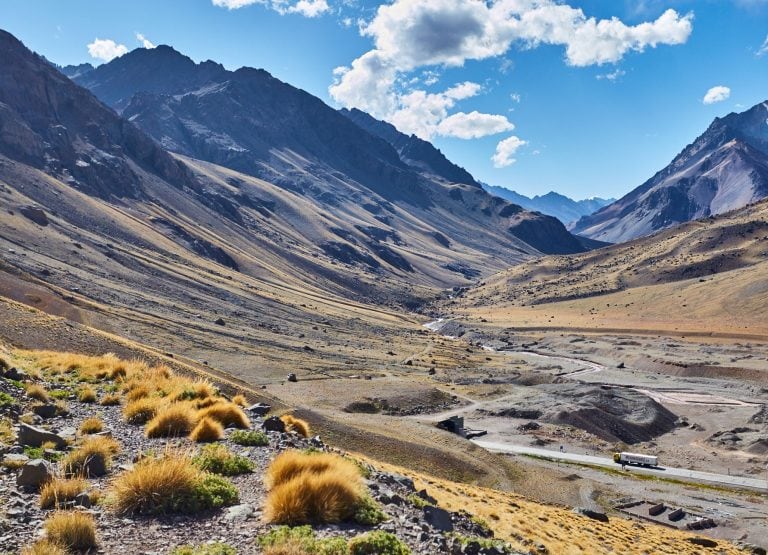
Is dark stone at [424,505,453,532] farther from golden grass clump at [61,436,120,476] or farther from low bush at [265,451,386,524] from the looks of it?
golden grass clump at [61,436,120,476]

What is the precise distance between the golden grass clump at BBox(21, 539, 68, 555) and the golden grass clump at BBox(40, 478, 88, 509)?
1.68m

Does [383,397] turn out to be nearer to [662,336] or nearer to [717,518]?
[717,518]

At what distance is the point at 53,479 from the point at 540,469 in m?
54.0

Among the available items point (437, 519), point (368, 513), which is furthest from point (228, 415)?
point (368, 513)

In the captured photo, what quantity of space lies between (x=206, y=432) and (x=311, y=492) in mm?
6993

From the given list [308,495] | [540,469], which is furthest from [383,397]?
Answer: [308,495]

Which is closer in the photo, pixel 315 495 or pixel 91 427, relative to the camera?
pixel 315 495

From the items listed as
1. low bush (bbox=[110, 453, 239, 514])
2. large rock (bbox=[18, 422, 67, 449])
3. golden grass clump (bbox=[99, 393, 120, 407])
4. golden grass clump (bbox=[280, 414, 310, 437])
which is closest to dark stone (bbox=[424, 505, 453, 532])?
low bush (bbox=[110, 453, 239, 514])

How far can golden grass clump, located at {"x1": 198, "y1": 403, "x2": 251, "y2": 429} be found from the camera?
769 inches

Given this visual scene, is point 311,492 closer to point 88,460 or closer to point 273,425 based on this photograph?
point 88,460

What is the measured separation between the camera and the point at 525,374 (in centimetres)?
11838

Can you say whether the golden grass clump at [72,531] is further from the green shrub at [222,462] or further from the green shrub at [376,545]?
the green shrub at [376,545]

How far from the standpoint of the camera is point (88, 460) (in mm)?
13586

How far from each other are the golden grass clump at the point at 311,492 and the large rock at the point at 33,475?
A: 4899 mm
